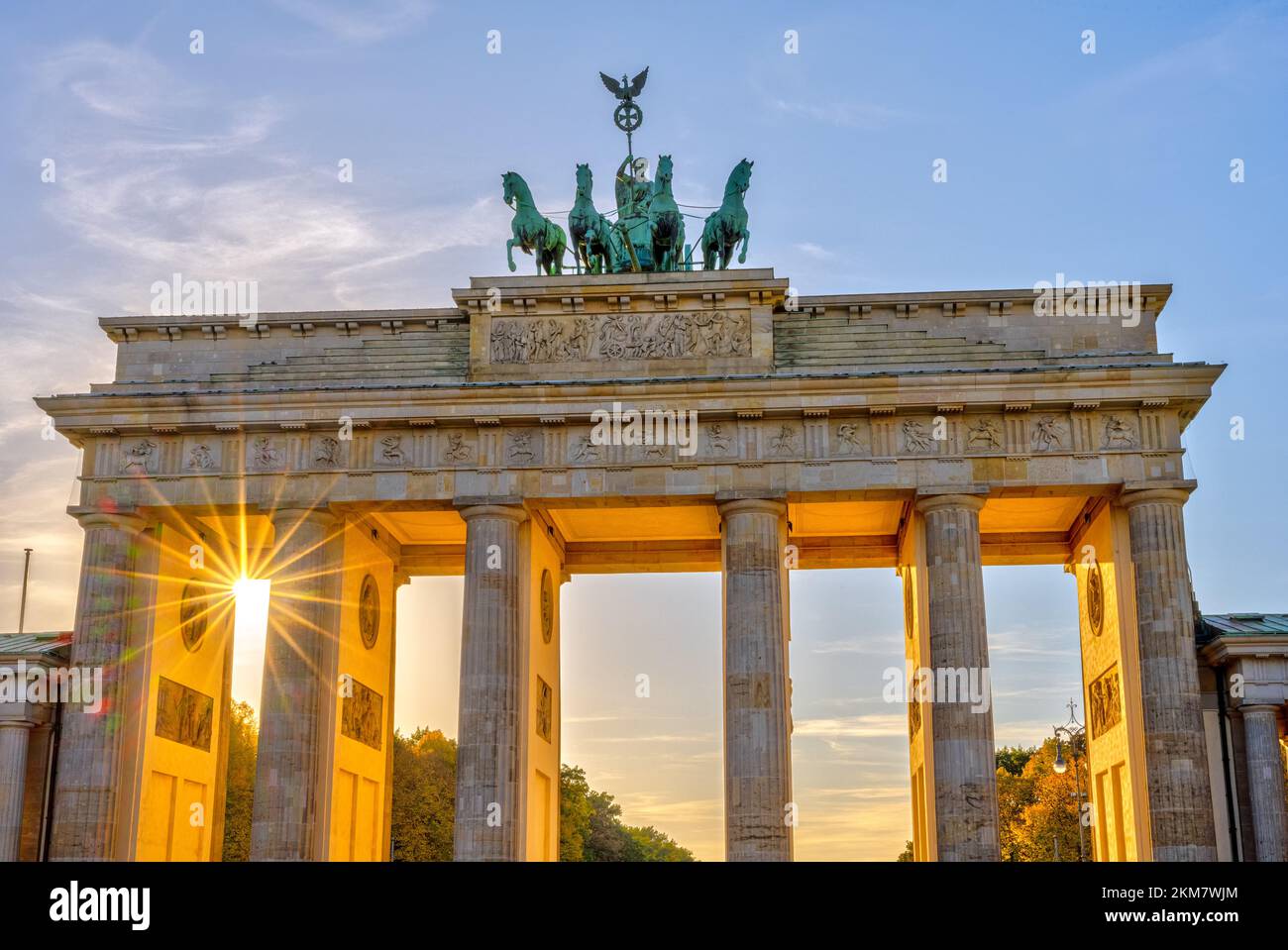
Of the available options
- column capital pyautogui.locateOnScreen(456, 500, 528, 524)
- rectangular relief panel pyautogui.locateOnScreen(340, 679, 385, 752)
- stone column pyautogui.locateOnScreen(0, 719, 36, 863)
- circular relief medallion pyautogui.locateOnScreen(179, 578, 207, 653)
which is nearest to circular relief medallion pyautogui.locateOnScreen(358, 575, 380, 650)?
rectangular relief panel pyautogui.locateOnScreen(340, 679, 385, 752)

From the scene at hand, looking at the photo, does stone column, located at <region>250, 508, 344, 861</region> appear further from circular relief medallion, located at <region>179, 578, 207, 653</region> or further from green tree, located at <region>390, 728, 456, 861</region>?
green tree, located at <region>390, 728, 456, 861</region>

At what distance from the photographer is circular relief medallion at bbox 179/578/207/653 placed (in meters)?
36.2

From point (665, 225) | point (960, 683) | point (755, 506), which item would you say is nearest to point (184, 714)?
point (755, 506)

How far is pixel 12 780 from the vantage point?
32375 mm

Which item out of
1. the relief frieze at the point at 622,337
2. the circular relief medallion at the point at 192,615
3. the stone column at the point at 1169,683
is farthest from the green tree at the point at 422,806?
the stone column at the point at 1169,683

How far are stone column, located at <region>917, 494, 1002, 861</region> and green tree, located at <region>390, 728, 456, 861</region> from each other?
36761 mm

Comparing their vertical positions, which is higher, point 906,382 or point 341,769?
point 906,382

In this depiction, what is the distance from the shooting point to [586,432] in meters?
34.1

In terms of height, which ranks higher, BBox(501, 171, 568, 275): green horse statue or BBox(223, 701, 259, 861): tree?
BBox(501, 171, 568, 275): green horse statue

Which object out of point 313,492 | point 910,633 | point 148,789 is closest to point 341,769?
point 148,789

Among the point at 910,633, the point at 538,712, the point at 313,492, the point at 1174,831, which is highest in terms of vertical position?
the point at 313,492
